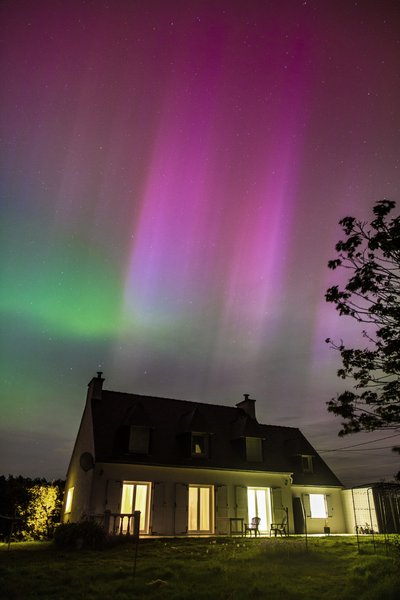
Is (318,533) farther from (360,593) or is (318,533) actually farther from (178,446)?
(360,593)

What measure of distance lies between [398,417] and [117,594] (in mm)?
5947

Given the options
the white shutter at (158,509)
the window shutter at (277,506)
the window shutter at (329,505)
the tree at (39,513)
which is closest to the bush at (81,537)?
the white shutter at (158,509)

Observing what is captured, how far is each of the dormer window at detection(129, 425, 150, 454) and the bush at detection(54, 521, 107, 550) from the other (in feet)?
20.8

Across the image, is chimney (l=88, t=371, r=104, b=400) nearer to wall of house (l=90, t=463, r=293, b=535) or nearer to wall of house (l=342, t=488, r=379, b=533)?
wall of house (l=90, t=463, r=293, b=535)

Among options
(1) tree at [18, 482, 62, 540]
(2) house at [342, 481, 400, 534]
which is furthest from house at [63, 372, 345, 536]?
(2) house at [342, 481, 400, 534]

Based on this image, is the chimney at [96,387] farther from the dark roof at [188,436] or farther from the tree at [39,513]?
the tree at [39,513]

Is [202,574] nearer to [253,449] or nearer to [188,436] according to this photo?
[188,436]

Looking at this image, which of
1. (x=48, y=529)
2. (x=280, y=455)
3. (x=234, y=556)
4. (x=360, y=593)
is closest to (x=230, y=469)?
(x=280, y=455)

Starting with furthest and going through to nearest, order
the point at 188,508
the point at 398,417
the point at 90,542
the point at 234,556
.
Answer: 1. the point at 188,508
2. the point at 90,542
3. the point at 234,556
4. the point at 398,417

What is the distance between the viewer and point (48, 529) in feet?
73.8

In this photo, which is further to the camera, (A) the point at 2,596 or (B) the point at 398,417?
(B) the point at 398,417

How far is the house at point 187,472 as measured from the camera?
21.0 metres

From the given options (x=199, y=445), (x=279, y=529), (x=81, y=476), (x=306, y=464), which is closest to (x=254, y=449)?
(x=199, y=445)

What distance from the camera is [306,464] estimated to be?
27.6m
